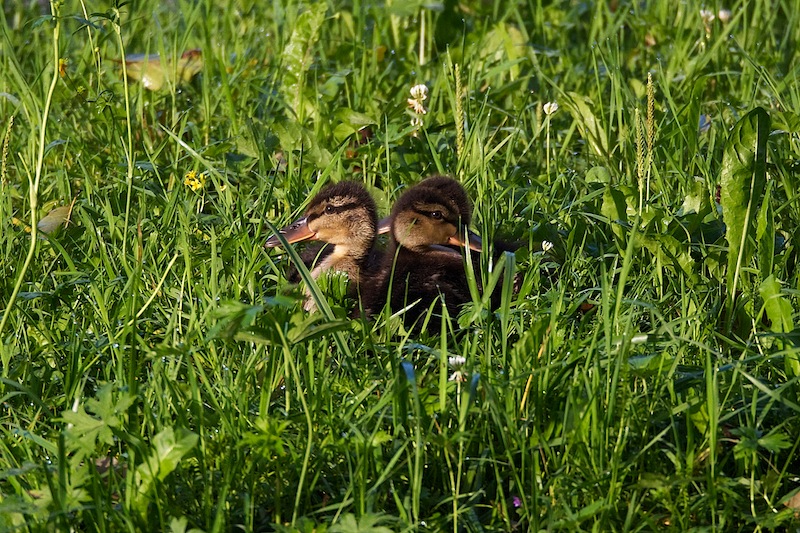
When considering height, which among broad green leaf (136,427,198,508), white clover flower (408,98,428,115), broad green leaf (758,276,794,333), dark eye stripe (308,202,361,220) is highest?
broad green leaf (136,427,198,508)

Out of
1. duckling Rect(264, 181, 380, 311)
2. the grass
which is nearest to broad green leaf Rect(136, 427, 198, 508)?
the grass

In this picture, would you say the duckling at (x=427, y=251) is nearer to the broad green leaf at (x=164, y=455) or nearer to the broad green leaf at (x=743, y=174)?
the broad green leaf at (x=743, y=174)

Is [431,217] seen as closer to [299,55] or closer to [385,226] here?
[385,226]

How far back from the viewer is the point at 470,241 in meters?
4.10

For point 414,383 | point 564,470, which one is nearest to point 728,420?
point 564,470

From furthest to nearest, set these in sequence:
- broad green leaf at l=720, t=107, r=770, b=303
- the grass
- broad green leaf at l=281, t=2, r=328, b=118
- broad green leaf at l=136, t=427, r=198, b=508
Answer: broad green leaf at l=281, t=2, r=328, b=118, broad green leaf at l=720, t=107, r=770, b=303, the grass, broad green leaf at l=136, t=427, r=198, b=508

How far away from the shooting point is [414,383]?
8.72 feet

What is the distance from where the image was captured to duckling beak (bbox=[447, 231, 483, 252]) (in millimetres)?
4055

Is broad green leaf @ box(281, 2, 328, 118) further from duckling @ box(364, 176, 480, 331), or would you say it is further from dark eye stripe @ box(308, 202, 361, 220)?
duckling @ box(364, 176, 480, 331)

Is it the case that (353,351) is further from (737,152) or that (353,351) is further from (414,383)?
(737,152)

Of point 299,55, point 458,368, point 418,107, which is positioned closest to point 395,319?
point 458,368

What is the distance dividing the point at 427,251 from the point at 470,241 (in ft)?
0.53

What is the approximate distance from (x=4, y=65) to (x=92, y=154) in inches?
35.1

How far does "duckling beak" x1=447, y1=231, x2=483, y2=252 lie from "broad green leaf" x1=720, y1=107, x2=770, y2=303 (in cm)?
84
